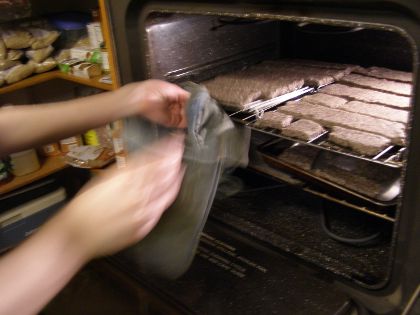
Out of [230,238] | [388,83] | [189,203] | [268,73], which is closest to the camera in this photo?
[189,203]

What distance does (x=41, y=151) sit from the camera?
179 cm

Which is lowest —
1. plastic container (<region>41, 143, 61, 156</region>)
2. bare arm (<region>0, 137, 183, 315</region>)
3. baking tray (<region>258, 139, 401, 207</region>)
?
plastic container (<region>41, 143, 61, 156</region>)

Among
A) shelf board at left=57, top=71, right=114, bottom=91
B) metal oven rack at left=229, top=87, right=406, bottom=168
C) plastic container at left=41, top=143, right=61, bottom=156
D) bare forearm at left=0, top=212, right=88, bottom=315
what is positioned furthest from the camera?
plastic container at left=41, top=143, right=61, bottom=156

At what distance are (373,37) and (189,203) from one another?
0.74 metres

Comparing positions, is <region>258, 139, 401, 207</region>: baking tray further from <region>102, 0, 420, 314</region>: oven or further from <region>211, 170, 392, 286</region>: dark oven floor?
<region>211, 170, 392, 286</region>: dark oven floor

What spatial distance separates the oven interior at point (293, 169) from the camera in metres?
0.85

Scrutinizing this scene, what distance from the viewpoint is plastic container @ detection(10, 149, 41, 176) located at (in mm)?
1625

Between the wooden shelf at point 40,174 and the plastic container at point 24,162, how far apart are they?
2 centimetres

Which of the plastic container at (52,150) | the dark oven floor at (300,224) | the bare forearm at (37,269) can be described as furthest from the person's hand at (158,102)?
the plastic container at (52,150)

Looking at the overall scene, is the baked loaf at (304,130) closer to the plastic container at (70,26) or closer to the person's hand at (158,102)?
the person's hand at (158,102)

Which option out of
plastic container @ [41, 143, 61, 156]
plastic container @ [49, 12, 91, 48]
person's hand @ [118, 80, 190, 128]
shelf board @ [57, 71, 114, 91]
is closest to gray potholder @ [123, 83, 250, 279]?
person's hand @ [118, 80, 190, 128]

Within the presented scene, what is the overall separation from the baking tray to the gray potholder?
163mm

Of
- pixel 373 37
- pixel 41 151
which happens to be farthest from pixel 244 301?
pixel 41 151

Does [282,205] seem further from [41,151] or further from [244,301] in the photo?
[41,151]
